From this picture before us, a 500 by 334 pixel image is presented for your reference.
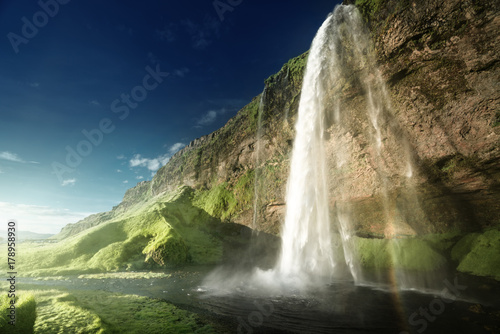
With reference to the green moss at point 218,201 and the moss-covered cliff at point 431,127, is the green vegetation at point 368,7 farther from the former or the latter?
the green moss at point 218,201

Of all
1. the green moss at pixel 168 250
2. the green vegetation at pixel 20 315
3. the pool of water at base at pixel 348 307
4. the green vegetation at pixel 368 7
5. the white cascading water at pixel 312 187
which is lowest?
the pool of water at base at pixel 348 307

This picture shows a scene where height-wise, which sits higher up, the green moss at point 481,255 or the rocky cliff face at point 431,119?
the rocky cliff face at point 431,119

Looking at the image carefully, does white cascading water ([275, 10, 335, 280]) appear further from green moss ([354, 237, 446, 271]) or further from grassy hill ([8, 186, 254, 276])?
grassy hill ([8, 186, 254, 276])

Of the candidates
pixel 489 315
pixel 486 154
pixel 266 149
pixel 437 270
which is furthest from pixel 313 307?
pixel 266 149

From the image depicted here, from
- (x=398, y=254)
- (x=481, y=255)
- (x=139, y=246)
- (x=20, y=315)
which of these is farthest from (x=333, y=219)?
(x=20, y=315)

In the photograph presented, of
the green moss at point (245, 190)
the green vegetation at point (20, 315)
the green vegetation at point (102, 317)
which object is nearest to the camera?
the green vegetation at point (20, 315)

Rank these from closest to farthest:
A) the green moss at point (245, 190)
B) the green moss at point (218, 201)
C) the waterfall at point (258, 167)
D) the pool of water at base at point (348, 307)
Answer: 1. the pool of water at base at point (348, 307)
2. the waterfall at point (258, 167)
3. the green moss at point (245, 190)
4. the green moss at point (218, 201)

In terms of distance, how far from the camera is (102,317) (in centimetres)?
898

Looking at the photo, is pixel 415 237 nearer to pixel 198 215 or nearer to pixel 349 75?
pixel 349 75

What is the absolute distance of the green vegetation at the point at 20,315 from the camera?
20.0 feet

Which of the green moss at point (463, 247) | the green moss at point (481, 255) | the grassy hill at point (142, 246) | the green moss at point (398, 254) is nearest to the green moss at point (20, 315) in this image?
the grassy hill at point (142, 246)

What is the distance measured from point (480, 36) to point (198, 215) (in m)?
45.9

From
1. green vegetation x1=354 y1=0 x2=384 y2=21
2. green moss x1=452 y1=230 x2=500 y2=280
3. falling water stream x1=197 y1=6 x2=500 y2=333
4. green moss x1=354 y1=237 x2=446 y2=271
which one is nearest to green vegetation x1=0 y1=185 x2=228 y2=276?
falling water stream x1=197 y1=6 x2=500 y2=333

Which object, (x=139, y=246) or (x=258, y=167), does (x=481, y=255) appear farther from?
(x=139, y=246)
